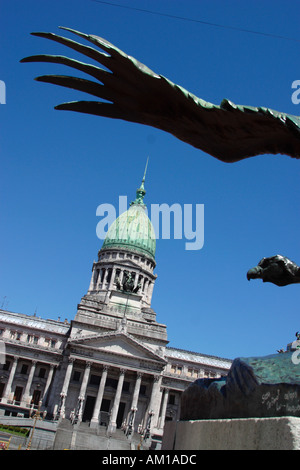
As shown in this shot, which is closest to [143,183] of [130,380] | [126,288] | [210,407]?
[126,288]

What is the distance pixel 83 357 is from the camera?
57.7 meters

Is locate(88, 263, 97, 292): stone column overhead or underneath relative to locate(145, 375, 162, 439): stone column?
overhead

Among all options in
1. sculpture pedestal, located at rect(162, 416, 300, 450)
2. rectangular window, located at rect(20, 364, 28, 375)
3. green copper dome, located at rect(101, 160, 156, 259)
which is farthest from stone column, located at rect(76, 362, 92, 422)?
sculpture pedestal, located at rect(162, 416, 300, 450)

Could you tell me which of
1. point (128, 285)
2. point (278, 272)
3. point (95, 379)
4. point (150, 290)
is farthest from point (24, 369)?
point (278, 272)

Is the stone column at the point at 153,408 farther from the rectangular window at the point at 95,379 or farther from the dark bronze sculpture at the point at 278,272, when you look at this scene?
the dark bronze sculpture at the point at 278,272

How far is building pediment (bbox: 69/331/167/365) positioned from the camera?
57906 millimetres

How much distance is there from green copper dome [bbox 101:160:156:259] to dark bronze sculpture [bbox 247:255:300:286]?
75.6 m

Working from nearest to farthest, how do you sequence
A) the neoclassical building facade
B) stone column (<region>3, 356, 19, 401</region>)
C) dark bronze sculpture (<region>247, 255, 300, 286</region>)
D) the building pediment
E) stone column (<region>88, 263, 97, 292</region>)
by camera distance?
dark bronze sculpture (<region>247, 255, 300, 286</region>)
the neoclassical building facade
the building pediment
stone column (<region>3, 356, 19, 401</region>)
stone column (<region>88, 263, 97, 292</region>)

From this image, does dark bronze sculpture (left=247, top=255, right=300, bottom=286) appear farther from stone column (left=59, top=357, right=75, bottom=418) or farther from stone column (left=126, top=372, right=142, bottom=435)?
stone column (left=59, top=357, right=75, bottom=418)

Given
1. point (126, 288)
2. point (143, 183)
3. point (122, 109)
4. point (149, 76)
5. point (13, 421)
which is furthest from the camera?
point (143, 183)

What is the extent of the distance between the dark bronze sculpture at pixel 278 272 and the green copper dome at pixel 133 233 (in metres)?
75.6

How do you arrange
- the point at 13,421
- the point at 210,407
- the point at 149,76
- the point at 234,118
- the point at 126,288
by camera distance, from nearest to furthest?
the point at 149,76
the point at 234,118
the point at 210,407
the point at 13,421
the point at 126,288
